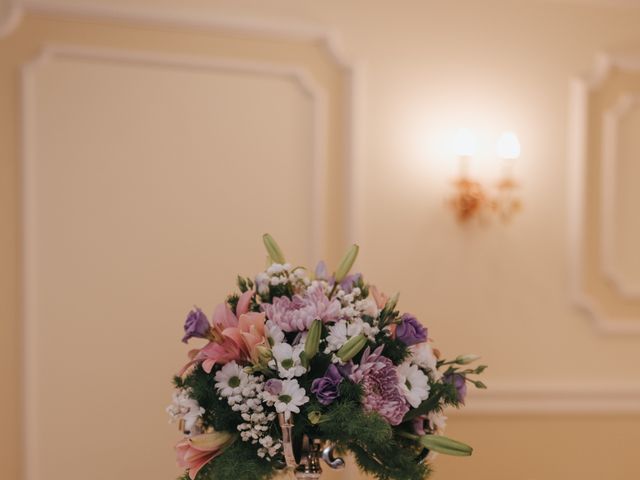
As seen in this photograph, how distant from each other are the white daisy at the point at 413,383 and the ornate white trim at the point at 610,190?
5.60 ft

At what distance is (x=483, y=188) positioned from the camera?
2824 mm

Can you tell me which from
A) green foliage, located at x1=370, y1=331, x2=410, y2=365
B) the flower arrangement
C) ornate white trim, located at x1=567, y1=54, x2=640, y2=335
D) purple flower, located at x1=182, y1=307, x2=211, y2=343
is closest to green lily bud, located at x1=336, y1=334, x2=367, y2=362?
the flower arrangement

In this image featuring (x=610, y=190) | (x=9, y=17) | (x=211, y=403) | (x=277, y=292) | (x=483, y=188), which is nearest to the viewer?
(x=211, y=403)

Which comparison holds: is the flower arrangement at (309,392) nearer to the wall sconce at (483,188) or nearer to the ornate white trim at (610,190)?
the wall sconce at (483,188)

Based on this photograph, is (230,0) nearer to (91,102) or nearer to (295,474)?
(91,102)

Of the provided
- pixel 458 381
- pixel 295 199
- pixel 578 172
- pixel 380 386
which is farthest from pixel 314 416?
pixel 578 172

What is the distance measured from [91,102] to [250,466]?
156 centimetres

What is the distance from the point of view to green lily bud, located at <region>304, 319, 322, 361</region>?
1.47 m

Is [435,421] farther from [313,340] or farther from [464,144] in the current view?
[464,144]

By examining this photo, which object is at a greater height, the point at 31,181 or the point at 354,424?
the point at 31,181

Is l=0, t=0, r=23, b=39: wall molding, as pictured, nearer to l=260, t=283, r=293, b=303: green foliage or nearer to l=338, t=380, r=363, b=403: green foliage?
l=260, t=283, r=293, b=303: green foliage

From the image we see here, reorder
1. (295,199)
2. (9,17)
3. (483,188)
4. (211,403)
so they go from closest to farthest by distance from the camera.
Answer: (211,403) < (9,17) < (295,199) < (483,188)

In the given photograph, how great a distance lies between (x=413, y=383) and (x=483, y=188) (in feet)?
4.75

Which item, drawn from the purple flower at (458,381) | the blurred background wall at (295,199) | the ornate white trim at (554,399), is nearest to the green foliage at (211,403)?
the purple flower at (458,381)
